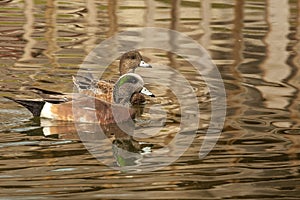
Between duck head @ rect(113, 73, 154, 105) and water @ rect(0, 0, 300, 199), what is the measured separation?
0.24 metres

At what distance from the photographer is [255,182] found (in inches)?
288

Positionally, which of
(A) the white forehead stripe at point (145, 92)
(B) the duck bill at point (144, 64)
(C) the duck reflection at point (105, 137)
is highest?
(B) the duck bill at point (144, 64)

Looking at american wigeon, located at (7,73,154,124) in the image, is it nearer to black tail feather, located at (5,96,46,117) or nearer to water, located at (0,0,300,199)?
black tail feather, located at (5,96,46,117)

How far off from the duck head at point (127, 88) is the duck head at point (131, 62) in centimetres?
96

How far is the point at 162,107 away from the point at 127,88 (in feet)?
1.29

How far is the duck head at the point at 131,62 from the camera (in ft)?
35.8

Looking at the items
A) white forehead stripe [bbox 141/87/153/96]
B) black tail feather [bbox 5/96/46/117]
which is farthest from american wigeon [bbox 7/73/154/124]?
white forehead stripe [bbox 141/87/153/96]

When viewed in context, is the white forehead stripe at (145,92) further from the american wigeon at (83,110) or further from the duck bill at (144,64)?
the duck bill at (144,64)

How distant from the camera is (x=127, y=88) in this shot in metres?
9.80

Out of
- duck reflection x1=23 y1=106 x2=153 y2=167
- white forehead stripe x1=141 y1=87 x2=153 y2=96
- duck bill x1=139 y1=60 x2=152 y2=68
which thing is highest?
duck bill x1=139 y1=60 x2=152 y2=68

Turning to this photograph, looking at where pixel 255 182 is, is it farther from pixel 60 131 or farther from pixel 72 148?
pixel 60 131

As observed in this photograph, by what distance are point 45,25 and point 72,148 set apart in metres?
5.92

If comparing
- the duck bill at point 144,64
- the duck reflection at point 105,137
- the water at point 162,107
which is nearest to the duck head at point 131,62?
the duck bill at point 144,64

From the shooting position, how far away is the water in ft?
23.8
